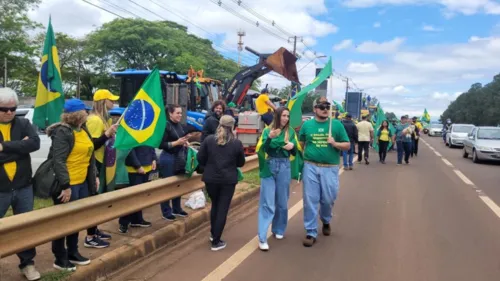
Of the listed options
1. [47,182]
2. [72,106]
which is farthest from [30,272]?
A: [72,106]

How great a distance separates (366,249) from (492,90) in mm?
76884

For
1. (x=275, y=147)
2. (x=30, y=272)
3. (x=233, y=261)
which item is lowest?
(x=233, y=261)

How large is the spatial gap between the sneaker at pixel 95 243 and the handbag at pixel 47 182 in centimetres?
99

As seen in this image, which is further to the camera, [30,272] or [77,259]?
[77,259]

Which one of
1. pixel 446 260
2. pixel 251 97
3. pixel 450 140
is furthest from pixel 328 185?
pixel 450 140

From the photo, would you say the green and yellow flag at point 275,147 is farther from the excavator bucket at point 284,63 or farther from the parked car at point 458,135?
the parked car at point 458,135

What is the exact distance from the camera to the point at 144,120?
16.6ft

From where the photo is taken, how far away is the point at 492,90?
7138 cm

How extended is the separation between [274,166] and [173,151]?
1.40 meters

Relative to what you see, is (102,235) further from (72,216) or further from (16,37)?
(16,37)

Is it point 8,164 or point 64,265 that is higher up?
point 8,164

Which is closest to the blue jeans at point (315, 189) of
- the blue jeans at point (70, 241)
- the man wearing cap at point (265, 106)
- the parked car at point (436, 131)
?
the blue jeans at point (70, 241)

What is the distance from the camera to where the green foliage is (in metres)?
67.9

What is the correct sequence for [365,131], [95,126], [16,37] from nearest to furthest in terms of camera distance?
[95,126]
[365,131]
[16,37]
